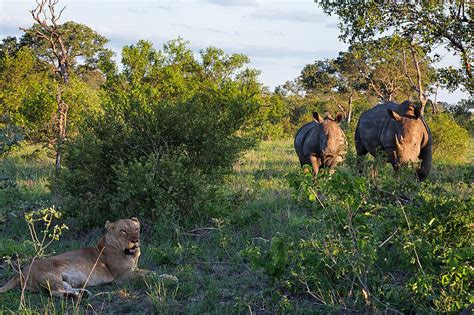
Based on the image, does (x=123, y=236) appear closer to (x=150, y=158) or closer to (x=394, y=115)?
(x=150, y=158)

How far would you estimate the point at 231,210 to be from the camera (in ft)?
27.0

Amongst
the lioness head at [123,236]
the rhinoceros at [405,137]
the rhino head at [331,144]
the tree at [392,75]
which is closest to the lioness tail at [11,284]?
the lioness head at [123,236]

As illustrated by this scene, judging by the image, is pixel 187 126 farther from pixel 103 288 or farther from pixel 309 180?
pixel 309 180

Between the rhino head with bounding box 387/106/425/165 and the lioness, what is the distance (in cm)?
493

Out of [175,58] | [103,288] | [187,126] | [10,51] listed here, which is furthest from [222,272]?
[10,51]

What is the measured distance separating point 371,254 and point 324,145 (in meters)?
6.30

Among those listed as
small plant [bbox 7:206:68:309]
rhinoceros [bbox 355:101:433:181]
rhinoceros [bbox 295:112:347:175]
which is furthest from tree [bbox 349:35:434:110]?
small plant [bbox 7:206:68:309]

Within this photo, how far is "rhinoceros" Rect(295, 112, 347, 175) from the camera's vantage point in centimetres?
1046

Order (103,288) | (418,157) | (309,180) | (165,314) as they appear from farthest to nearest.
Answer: (418,157), (103,288), (165,314), (309,180)

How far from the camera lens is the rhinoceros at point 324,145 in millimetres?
10461

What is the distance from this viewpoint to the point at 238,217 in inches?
301

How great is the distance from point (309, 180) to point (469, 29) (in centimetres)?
555

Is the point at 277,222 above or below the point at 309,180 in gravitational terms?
below

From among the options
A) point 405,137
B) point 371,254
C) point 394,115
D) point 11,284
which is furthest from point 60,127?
point 371,254
